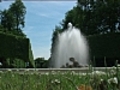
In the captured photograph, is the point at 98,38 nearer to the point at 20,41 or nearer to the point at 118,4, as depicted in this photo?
the point at 20,41

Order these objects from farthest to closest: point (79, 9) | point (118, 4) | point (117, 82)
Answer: point (79, 9)
point (118, 4)
point (117, 82)

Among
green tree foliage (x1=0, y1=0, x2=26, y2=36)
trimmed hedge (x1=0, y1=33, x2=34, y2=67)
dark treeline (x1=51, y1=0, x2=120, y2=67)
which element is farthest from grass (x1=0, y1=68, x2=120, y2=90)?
green tree foliage (x1=0, y1=0, x2=26, y2=36)

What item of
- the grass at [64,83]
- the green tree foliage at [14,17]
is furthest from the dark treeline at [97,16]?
the grass at [64,83]

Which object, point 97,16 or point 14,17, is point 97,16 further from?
point 14,17

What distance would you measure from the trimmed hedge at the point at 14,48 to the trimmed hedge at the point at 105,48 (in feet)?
17.6

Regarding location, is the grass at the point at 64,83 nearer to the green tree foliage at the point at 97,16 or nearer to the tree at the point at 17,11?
the green tree foliage at the point at 97,16

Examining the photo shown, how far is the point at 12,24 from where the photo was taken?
62.5 meters

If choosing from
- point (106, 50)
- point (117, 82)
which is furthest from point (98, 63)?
point (117, 82)

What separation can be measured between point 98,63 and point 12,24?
37.4 m

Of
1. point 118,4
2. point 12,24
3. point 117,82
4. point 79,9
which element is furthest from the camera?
A: point 12,24

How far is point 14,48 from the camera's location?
27500mm

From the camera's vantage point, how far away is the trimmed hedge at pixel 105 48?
89.1 feet

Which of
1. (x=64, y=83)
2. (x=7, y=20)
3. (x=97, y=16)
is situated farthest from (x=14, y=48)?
(x=7, y=20)

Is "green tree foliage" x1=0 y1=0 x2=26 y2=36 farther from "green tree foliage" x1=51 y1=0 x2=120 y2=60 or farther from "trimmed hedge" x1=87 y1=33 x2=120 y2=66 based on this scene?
"trimmed hedge" x1=87 y1=33 x2=120 y2=66
